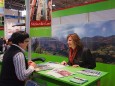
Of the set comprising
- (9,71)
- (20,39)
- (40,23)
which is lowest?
(9,71)

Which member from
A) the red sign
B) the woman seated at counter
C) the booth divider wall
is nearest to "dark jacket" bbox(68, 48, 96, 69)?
the woman seated at counter

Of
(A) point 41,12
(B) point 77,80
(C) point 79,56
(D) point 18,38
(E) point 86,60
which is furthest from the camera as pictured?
(A) point 41,12

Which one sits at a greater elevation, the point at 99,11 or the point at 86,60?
the point at 99,11

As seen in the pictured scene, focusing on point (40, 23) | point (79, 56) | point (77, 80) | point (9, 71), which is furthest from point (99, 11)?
point (9, 71)

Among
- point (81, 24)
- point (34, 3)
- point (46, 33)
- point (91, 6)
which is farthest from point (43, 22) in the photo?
point (91, 6)

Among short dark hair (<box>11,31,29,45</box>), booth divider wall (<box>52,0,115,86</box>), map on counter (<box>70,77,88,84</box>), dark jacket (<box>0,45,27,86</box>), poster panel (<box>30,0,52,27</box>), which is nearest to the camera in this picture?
map on counter (<box>70,77,88,84</box>)

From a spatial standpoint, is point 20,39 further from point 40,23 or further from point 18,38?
point 40,23

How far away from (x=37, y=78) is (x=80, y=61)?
872 mm

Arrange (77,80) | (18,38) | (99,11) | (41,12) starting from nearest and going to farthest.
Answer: (77,80) < (18,38) < (99,11) < (41,12)

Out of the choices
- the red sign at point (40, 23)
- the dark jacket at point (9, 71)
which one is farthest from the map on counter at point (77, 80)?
the red sign at point (40, 23)

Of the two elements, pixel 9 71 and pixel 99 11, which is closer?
pixel 9 71

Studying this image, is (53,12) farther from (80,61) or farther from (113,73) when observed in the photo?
(113,73)

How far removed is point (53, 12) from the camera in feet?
13.9

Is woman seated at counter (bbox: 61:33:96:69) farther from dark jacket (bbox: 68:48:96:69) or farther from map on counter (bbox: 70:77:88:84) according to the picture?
map on counter (bbox: 70:77:88:84)
